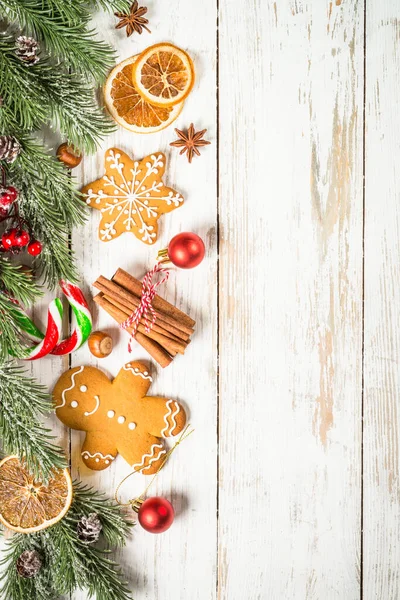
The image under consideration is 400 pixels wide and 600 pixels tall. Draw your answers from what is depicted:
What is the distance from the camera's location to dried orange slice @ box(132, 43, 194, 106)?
1235 millimetres

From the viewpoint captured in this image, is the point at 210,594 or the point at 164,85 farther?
the point at 210,594

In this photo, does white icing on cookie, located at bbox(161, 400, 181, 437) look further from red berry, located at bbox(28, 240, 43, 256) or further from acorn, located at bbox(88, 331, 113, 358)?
red berry, located at bbox(28, 240, 43, 256)

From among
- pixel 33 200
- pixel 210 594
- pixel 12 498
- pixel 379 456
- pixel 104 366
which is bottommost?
pixel 210 594

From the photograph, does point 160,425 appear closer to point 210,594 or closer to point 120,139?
point 210,594

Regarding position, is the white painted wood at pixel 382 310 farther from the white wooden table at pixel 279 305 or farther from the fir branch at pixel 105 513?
the fir branch at pixel 105 513

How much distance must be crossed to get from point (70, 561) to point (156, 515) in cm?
23

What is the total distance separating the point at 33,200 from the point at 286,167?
0.62m

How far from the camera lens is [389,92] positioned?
1313 mm

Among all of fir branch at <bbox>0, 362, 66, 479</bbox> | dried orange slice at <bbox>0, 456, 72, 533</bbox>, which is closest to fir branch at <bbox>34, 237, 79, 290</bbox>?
fir branch at <bbox>0, 362, 66, 479</bbox>

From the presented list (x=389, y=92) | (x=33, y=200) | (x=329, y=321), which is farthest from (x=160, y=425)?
(x=389, y=92)

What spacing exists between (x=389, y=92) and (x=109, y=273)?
833mm

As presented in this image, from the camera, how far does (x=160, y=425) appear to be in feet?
4.28

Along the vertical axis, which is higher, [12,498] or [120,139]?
[120,139]

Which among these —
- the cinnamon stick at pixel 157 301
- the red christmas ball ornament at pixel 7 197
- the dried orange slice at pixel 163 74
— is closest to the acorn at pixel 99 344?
the cinnamon stick at pixel 157 301
